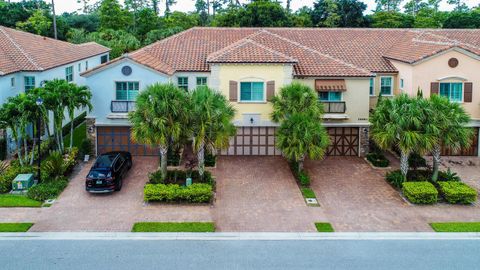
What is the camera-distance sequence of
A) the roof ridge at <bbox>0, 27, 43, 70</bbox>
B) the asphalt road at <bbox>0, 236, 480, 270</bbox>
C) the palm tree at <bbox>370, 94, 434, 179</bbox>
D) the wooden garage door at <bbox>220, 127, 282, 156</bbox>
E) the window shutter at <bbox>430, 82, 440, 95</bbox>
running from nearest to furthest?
the asphalt road at <bbox>0, 236, 480, 270</bbox> < the palm tree at <bbox>370, 94, 434, 179</bbox> < the window shutter at <bbox>430, 82, 440, 95</bbox> < the wooden garage door at <bbox>220, 127, 282, 156</bbox> < the roof ridge at <bbox>0, 27, 43, 70</bbox>

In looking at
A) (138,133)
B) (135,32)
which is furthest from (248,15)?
(138,133)

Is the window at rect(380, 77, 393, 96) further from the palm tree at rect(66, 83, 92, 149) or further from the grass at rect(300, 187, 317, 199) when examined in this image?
the palm tree at rect(66, 83, 92, 149)

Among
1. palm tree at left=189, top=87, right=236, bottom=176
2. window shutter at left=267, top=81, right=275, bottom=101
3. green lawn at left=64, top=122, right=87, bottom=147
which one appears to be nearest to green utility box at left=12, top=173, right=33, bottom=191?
palm tree at left=189, top=87, right=236, bottom=176

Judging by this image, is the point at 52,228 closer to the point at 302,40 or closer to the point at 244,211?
the point at 244,211

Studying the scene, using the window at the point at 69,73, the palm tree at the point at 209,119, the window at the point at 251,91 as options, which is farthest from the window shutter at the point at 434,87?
the window at the point at 69,73

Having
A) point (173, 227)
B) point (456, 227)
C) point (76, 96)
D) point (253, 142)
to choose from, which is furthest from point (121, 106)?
point (456, 227)
